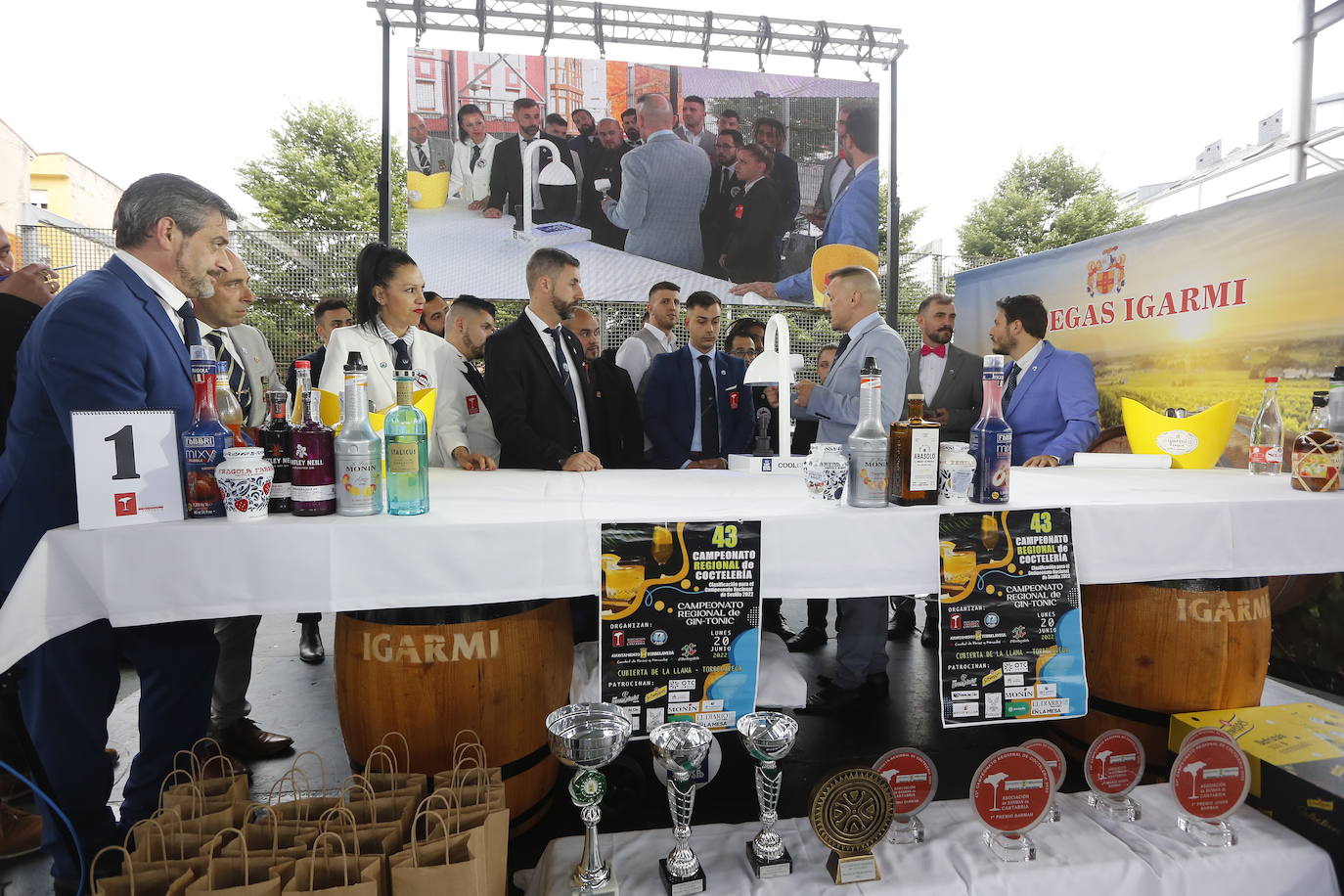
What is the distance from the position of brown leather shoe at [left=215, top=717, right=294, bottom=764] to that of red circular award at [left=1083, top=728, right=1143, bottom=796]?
233cm

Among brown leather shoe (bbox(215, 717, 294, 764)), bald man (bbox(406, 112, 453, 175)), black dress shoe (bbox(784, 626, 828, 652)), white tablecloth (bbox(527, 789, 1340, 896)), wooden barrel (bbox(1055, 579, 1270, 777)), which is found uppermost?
bald man (bbox(406, 112, 453, 175))

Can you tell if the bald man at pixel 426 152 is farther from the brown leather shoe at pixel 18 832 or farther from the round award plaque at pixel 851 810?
the round award plaque at pixel 851 810

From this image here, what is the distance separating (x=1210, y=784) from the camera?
4.65 ft

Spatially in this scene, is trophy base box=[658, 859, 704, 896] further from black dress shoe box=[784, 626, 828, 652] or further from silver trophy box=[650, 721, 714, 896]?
black dress shoe box=[784, 626, 828, 652]

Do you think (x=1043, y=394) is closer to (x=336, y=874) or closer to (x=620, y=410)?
(x=620, y=410)

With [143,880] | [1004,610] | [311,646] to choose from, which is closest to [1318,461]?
[1004,610]

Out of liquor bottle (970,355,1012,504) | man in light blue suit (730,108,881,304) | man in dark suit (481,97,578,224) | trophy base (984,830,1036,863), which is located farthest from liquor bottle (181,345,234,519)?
man in light blue suit (730,108,881,304)

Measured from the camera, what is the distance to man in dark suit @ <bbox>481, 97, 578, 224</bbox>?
5547 mm

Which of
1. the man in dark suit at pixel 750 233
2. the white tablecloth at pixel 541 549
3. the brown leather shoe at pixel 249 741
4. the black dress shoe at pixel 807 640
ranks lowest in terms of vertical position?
the brown leather shoe at pixel 249 741

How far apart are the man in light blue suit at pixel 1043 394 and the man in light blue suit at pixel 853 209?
9.52 feet

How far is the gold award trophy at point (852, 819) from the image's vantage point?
4.27ft

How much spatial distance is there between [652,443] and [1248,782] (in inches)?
105

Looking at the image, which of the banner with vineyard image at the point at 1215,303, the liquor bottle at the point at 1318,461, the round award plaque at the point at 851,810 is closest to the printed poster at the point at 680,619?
the round award plaque at the point at 851,810

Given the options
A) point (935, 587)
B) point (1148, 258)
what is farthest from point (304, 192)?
point (935, 587)
